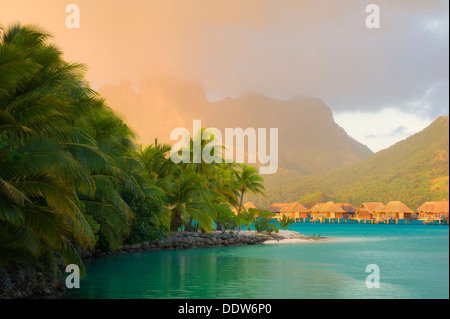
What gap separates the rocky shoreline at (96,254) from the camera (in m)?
11.0

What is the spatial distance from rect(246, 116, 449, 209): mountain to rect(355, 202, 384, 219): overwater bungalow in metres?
4.16

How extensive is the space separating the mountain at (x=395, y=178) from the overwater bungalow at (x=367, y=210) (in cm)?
416

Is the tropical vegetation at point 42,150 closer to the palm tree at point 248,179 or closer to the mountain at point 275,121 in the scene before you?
the palm tree at point 248,179

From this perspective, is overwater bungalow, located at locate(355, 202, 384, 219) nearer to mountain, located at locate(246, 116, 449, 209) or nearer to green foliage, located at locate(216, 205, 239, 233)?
mountain, located at locate(246, 116, 449, 209)

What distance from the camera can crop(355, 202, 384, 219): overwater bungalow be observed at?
90000 millimetres

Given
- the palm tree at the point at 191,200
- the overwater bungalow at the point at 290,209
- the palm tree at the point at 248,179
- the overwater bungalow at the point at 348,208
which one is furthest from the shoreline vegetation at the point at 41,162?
the overwater bungalow at the point at 348,208

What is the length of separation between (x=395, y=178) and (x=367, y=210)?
8.19 m

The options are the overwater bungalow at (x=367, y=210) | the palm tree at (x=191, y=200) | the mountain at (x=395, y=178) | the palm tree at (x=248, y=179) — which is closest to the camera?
the palm tree at (x=191, y=200)

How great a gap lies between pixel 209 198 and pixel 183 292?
1856 cm

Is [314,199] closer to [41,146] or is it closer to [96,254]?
[96,254]

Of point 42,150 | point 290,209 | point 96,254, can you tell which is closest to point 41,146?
point 42,150

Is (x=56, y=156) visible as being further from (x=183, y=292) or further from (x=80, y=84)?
(x=183, y=292)
